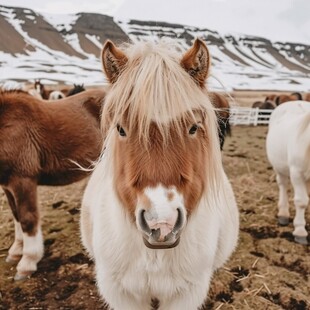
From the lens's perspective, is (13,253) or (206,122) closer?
(206,122)

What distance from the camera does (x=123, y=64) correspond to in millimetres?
1909

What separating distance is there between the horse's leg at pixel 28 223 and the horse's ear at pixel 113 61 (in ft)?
6.86

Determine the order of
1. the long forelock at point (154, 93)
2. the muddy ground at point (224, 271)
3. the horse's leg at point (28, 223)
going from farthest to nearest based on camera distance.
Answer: the horse's leg at point (28, 223)
the muddy ground at point (224, 271)
the long forelock at point (154, 93)

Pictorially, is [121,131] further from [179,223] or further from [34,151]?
[34,151]

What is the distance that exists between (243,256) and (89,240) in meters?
2.07

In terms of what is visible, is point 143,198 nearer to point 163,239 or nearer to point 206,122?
point 163,239

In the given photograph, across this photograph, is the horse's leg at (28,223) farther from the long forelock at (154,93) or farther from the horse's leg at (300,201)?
the horse's leg at (300,201)

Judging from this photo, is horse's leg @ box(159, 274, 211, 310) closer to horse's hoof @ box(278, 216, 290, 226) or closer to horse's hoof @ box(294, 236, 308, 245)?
horse's hoof @ box(294, 236, 308, 245)

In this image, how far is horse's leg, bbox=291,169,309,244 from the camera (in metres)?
4.23

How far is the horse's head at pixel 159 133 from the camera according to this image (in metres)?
1.60

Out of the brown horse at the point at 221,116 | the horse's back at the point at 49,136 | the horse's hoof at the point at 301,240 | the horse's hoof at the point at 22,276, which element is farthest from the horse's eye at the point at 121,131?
the horse's hoof at the point at 301,240

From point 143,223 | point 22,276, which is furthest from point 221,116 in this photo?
point 22,276

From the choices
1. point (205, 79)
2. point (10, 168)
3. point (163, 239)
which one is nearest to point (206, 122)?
point (205, 79)

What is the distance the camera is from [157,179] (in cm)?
162
